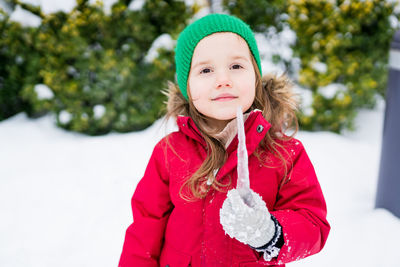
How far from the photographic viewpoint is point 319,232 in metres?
1.17

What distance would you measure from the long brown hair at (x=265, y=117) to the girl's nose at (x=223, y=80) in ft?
0.63

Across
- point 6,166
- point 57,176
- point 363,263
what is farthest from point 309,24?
point 6,166

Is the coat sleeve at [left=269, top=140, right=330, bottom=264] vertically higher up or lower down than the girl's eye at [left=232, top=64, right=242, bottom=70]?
lower down

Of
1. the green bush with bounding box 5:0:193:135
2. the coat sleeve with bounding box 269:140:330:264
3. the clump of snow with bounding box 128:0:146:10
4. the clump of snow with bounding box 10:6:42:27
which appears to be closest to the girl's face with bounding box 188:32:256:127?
the coat sleeve with bounding box 269:140:330:264

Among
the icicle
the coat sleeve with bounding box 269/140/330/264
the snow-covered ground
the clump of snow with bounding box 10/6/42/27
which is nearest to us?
the icicle

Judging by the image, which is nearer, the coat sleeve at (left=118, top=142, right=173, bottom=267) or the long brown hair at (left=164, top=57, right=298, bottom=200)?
the long brown hair at (left=164, top=57, right=298, bottom=200)

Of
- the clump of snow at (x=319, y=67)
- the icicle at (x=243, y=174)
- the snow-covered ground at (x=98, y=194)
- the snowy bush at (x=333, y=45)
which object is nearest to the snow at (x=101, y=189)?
the snow-covered ground at (x=98, y=194)

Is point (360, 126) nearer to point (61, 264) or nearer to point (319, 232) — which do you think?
point (319, 232)

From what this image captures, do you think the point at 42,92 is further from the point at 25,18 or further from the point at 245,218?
the point at 245,218

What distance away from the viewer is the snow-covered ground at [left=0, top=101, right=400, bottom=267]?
2.14m

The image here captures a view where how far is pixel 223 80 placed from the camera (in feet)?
3.99

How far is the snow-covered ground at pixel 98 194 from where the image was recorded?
2143 millimetres

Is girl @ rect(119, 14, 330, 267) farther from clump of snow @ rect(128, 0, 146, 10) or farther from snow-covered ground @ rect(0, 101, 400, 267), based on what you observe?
clump of snow @ rect(128, 0, 146, 10)

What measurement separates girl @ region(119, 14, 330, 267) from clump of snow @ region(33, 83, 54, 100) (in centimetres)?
280
